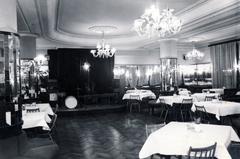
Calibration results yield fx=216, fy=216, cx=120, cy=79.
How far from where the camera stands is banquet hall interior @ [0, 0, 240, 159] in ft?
11.4

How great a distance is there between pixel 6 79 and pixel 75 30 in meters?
7.14

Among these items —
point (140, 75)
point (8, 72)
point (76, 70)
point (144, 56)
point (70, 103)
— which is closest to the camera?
point (8, 72)

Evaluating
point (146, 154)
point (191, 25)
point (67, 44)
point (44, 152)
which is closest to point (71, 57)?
point (67, 44)

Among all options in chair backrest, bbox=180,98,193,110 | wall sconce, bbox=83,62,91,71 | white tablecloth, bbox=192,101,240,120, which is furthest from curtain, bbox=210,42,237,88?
wall sconce, bbox=83,62,91,71

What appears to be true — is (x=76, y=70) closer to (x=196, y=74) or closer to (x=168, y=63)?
(x=168, y=63)

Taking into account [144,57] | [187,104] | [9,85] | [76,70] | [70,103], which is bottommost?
[70,103]

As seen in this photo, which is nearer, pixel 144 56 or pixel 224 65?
pixel 224 65

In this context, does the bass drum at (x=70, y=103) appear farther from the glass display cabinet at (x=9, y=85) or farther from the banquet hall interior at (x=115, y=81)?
the glass display cabinet at (x=9, y=85)

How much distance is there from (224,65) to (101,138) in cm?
1048

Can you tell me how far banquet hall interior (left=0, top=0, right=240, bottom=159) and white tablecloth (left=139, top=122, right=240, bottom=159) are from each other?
1cm

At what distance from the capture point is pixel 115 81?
14.0m

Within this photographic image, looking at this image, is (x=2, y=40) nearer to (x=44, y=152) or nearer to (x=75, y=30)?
(x=44, y=152)

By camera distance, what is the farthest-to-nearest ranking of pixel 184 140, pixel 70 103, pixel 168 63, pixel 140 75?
pixel 140 75
pixel 168 63
pixel 70 103
pixel 184 140

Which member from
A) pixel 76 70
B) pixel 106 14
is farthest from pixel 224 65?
pixel 76 70
